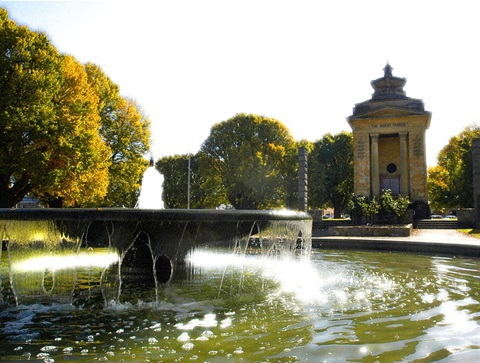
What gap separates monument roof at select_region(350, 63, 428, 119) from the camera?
33869mm

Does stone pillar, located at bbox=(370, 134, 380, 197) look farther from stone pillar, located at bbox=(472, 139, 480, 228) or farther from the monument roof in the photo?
stone pillar, located at bbox=(472, 139, 480, 228)

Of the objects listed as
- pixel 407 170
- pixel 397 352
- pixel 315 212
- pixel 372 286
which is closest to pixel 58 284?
pixel 372 286

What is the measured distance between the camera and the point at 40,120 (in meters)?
20.0

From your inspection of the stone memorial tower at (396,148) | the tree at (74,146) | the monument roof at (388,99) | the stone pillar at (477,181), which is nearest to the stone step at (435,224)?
the stone pillar at (477,181)

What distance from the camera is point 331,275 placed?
8672 mm

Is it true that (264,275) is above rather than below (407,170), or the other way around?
below

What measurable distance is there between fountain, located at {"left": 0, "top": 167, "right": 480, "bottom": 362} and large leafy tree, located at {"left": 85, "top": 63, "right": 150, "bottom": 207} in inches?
863

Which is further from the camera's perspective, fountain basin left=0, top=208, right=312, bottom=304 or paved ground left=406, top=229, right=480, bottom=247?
paved ground left=406, top=229, right=480, bottom=247

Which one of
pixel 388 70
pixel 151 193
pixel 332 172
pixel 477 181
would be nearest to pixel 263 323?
pixel 151 193

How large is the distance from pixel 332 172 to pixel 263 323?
4250cm

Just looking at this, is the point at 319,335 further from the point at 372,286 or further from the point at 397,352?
the point at 372,286

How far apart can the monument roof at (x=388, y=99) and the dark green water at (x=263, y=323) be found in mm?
27944

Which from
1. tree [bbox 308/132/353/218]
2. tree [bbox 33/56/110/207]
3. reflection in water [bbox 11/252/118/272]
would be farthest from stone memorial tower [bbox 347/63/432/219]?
reflection in water [bbox 11/252/118/272]

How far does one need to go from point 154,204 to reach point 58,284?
2.69m
